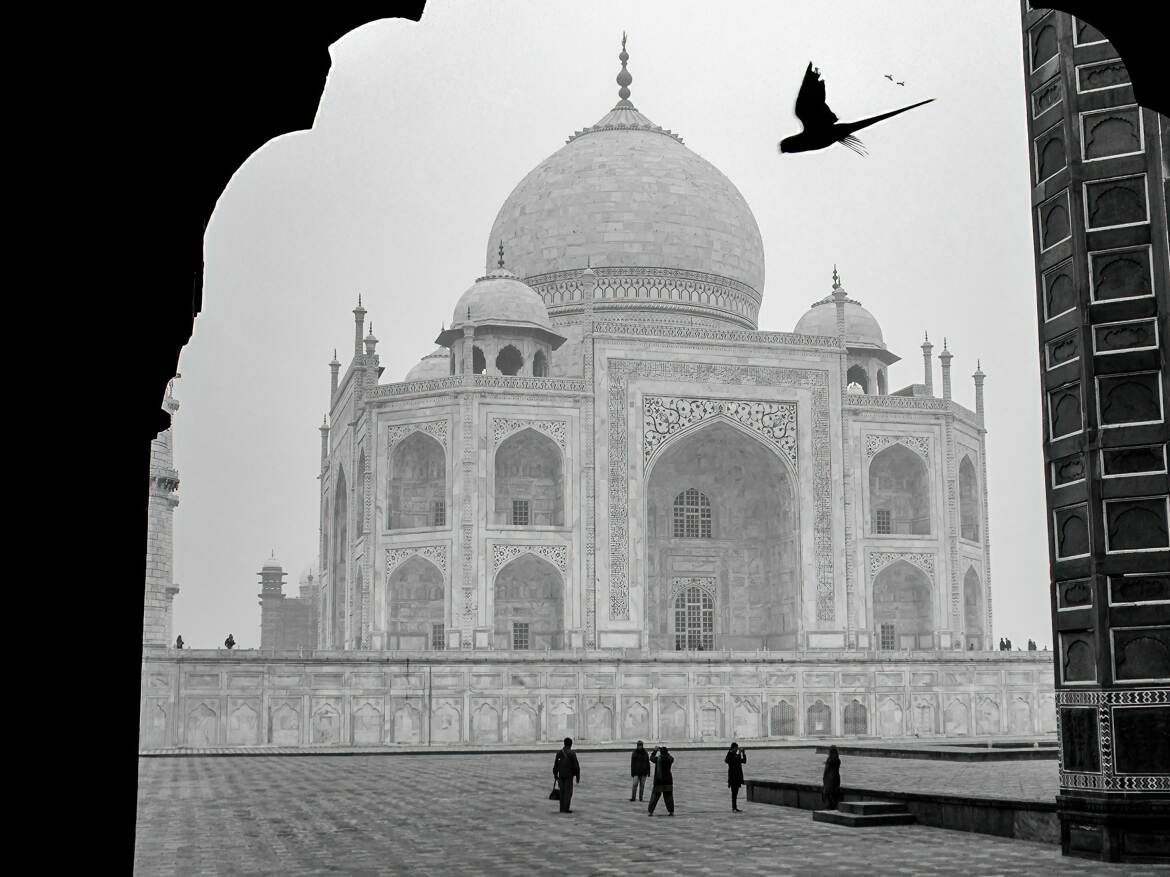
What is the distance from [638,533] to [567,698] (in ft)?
17.4

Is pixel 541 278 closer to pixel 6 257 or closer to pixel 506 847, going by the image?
pixel 506 847

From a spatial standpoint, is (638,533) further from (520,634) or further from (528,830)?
(528,830)

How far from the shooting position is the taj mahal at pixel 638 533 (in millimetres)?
26844

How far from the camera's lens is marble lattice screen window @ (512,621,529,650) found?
106 ft

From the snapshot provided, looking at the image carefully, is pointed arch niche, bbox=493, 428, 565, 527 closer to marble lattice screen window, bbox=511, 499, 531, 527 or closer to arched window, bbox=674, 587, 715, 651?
marble lattice screen window, bbox=511, 499, 531, 527

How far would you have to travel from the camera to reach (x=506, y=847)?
10609 mm

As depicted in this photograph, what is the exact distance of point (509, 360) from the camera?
35.1 metres

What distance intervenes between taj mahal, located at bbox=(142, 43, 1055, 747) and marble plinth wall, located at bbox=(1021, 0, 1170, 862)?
17.8 metres

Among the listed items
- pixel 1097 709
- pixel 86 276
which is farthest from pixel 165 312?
pixel 1097 709

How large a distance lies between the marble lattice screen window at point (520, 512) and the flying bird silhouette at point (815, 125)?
98.0ft

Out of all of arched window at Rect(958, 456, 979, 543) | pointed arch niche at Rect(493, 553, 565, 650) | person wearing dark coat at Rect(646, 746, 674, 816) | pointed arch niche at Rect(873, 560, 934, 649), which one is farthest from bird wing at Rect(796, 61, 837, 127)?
arched window at Rect(958, 456, 979, 543)

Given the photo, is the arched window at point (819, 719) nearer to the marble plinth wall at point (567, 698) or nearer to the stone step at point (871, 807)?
the marble plinth wall at point (567, 698)

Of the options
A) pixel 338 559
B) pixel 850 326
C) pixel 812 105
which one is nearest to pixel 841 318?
pixel 850 326

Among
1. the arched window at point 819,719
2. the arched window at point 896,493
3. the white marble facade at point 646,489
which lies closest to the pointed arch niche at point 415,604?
the white marble facade at point 646,489
